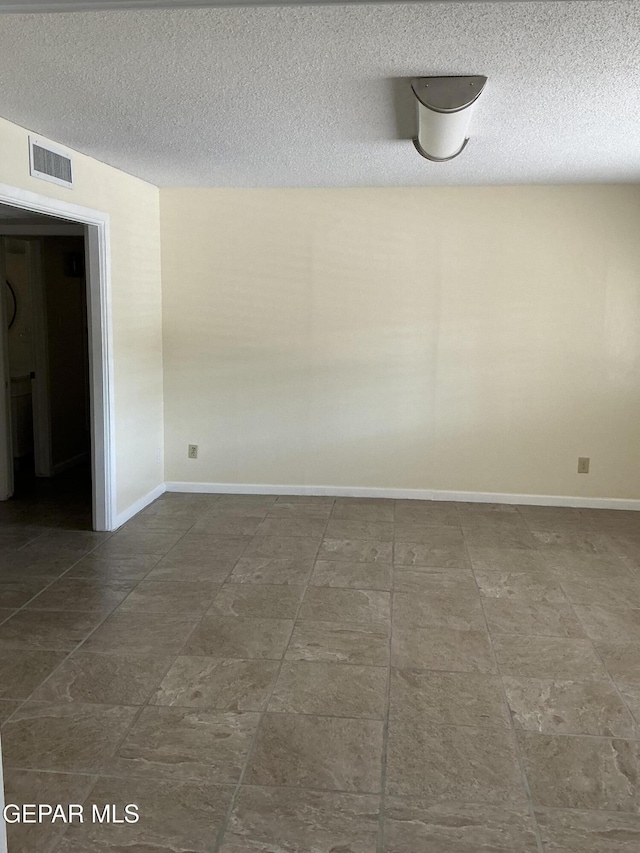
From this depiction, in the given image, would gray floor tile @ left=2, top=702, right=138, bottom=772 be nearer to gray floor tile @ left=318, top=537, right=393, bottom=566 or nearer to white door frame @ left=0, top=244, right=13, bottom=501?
gray floor tile @ left=318, top=537, right=393, bottom=566

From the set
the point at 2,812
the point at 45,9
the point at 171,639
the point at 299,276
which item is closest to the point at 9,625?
the point at 171,639

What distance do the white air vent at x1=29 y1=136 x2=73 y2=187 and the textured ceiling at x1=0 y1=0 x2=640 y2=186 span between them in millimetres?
90

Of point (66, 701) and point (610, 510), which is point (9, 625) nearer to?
point (66, 701)

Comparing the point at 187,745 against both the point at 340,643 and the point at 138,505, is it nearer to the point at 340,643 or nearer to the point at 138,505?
the point at 340,643

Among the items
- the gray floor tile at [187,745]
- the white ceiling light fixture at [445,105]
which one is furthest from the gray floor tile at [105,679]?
the white ceiling light fixture at [445,105]

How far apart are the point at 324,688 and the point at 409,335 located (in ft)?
10.7

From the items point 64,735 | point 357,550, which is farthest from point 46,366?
point 64,735

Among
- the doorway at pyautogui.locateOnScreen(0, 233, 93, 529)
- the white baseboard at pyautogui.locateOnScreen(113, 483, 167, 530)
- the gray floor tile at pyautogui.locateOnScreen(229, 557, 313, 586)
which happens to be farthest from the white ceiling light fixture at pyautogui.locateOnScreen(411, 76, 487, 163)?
the doorway at pyautogui.locateOnScreen(0, 233, 93, 529)

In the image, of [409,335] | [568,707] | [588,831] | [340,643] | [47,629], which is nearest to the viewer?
[588,831]

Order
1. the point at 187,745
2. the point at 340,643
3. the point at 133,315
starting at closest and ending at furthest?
1. the point at 187,745
2. the point at 340,643
3. the point at 133,315

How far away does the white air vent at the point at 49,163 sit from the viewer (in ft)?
12.2

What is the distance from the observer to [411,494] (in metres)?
5.75

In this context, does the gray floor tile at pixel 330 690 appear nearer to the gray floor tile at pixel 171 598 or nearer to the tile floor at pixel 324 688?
the tile floor at pixel 324 688

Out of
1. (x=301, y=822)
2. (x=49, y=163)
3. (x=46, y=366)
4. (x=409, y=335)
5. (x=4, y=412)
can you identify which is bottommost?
(x=301, y=822)
